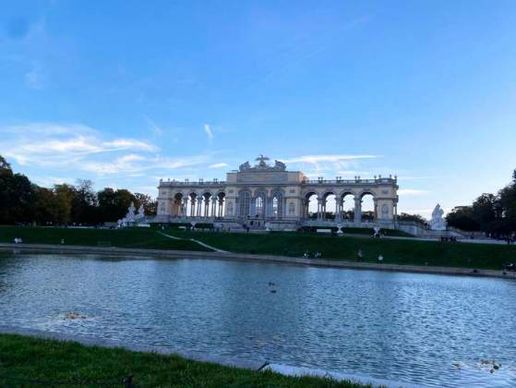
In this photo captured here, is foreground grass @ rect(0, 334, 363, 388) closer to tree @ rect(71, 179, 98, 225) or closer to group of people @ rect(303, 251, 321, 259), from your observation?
group of people @ rect(303, 251, 321, 259)

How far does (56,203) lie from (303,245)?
6490 cm

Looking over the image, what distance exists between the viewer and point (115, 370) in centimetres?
954

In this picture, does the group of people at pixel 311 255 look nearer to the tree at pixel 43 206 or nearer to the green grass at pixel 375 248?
the green grass at pixel 375 248

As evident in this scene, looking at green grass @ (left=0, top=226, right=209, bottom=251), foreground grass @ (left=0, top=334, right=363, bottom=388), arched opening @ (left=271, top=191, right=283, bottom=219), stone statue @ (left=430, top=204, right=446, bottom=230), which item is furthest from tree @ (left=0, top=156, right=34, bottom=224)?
foreground grass @ (left=0, top=334, right=363, bottom=388)

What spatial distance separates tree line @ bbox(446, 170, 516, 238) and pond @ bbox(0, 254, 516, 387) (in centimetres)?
5247

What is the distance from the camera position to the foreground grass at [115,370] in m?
8.98

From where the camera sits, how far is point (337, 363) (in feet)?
44.9

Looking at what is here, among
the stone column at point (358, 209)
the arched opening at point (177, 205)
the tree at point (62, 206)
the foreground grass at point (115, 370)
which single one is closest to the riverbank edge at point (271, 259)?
the foreground grass at point (115, 370)

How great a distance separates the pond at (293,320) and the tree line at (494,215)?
2066 inches

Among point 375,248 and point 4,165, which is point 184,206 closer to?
point 4,165

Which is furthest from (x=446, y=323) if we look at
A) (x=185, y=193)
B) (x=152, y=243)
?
(x=185, y=193)

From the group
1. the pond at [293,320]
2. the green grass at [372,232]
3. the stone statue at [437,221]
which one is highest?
the stone statue at [437,221]

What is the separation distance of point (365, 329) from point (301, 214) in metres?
97.9

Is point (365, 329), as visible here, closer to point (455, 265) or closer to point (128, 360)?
point (128, 360)
